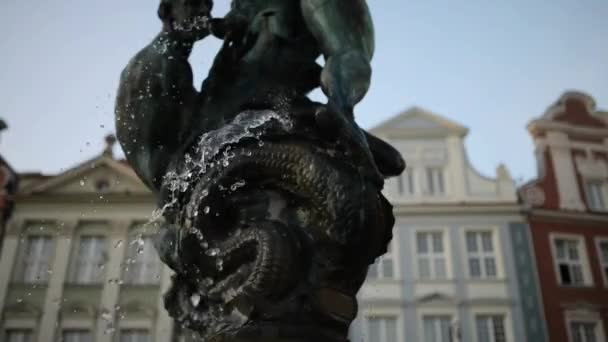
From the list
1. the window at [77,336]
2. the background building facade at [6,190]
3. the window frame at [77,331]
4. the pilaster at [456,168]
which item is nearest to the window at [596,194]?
the pilaster at [456,168]

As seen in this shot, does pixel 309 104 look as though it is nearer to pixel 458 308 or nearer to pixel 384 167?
pixel 384 167

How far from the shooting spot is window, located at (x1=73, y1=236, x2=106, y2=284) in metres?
18.9

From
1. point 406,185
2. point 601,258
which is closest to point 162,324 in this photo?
point 406,185

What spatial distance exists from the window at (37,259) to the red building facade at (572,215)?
1433 centimetres

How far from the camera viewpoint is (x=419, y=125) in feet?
68.7

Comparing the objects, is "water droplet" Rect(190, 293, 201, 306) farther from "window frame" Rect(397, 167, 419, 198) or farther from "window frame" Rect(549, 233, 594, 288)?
"window frame" Rect(549, 233, 594, 288)

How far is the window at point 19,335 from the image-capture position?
1838 cm

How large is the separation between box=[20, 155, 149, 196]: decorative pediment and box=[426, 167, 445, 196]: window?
8.71 m

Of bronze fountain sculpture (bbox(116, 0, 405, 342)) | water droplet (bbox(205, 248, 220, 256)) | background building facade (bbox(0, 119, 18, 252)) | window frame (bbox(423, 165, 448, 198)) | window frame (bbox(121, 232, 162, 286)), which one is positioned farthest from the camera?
window frame (bbox(423, 165, 448, 198))

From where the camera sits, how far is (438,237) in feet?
64.5

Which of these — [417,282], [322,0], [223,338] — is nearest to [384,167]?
[322,0]

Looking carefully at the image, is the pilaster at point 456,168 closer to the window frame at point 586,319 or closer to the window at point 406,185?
the window at point 406,185

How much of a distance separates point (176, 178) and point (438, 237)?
18.1 m

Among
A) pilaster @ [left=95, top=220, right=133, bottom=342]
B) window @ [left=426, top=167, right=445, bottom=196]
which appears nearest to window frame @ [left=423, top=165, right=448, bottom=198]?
window @ [left=426, top=167, right=445, bottom=196]
